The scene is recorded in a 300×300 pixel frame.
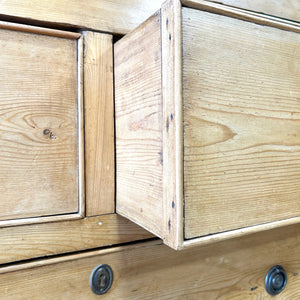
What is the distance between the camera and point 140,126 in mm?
657

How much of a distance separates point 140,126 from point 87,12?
0.29 m

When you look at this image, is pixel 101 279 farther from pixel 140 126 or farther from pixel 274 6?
pixel 274 6

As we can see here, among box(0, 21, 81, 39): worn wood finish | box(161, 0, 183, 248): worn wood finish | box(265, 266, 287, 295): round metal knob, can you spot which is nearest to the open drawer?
box(161, 0, 183, 248): worn wood finish

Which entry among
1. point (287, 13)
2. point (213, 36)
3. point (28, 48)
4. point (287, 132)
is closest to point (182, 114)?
point (213, 36)

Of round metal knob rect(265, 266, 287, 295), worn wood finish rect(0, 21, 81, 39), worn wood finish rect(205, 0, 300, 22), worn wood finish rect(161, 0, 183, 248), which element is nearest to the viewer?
worn wood finish rect(161, 0, 183, 248)

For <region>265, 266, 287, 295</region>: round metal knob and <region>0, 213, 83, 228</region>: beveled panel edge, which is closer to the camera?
<region>0, 213, 83, 228</region>: beveled panel edge

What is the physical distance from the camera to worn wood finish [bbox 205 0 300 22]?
845mm

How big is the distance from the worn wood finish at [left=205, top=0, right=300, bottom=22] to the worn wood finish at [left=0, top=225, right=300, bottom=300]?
0.61 m

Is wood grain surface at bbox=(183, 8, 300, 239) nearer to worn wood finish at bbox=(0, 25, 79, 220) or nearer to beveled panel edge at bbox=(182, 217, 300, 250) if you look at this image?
beveled panel edge at bbox=(182, 217, 300, 250)

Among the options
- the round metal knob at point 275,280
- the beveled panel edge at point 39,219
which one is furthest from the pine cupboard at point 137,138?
the round metal knob at point 275,280

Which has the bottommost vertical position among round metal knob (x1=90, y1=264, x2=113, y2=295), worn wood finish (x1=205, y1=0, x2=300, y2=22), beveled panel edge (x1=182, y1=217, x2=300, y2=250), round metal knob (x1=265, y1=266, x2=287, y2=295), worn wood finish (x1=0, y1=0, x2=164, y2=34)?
round metal knob (x1=265, y1=266, x2=287, y2=295)

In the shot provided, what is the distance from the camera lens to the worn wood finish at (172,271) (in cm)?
71

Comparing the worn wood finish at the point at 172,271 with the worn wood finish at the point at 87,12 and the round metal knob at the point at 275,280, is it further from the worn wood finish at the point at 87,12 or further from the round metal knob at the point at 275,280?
the worn wood finish at the point at 87,12

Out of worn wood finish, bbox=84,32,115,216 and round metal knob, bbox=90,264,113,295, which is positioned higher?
worn wood finish, bbox=84,32,115,216
